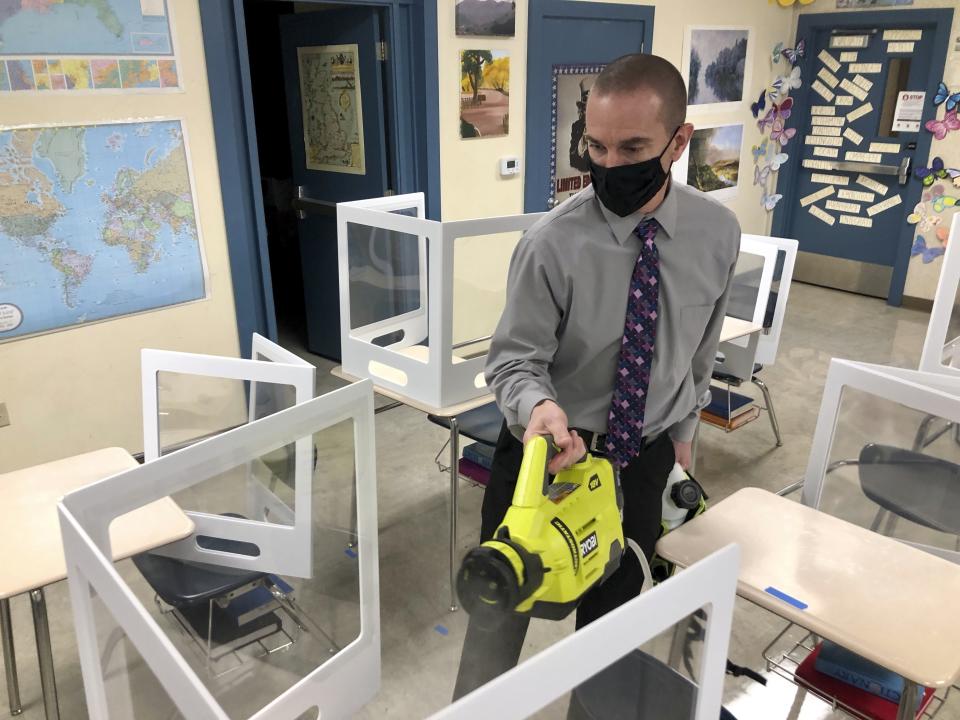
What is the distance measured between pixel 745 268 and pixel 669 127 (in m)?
2.13

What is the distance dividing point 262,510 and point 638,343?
0.86m

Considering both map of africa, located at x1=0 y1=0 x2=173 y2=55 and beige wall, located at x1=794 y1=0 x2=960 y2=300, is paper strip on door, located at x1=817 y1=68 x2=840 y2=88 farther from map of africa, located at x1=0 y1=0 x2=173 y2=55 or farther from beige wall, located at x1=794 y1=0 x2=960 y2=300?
map of africa, located at x1=0 y1=0 x2=173 y2=55

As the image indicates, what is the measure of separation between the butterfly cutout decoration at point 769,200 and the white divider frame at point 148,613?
5.73 metres

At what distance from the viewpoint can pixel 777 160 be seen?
601 centimetres

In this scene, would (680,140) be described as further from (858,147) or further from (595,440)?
(858,147)

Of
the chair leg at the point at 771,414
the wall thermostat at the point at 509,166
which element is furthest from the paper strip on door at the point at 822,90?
the chair leg at the point at 771,414

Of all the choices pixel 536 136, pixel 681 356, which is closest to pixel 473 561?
pixel 681 356

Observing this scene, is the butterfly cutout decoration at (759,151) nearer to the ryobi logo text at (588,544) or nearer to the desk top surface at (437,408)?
the desk top surface at (437,408)

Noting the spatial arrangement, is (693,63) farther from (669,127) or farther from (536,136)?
(669,127)

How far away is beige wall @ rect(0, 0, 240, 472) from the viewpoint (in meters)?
2.82

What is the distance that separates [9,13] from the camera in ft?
8.42

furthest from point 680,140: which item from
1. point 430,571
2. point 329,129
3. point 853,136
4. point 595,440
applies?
point 853,136

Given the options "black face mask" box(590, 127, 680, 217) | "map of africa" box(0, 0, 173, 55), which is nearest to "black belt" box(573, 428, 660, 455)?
"black face mask" box(590, 127, 680, 217)

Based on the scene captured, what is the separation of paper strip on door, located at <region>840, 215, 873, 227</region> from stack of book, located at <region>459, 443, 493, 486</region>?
14.3ft
